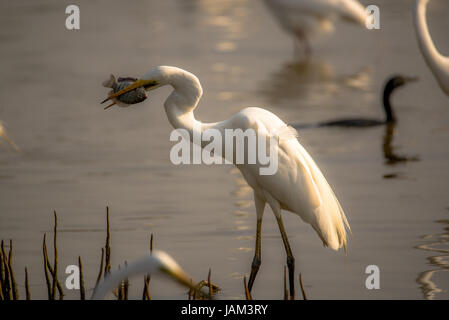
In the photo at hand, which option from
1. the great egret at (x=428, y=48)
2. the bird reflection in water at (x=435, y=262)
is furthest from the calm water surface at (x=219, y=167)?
the great egret at (x=428, y=48)

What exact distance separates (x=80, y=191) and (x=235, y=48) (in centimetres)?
896

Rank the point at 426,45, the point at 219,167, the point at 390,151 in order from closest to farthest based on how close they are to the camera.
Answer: the point at 426,45, the point at 219,167, the point at 390,151

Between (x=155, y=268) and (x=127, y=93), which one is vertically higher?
Answer: (x=127, y=93)

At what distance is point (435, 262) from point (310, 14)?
10607mm

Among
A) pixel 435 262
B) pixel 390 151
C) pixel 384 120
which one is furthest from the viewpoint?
pixel 384 120

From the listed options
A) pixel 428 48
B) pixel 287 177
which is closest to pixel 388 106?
pixel 428 48

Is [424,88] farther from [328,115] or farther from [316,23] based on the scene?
[316,23]

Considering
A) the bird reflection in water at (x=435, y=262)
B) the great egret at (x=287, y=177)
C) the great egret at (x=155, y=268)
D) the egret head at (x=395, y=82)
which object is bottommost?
the bird reflection in water at (x=435, y=262)

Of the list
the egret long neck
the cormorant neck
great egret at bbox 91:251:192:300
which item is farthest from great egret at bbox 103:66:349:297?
the cormorant neck

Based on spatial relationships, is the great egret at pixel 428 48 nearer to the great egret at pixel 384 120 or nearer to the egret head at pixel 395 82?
the great egret at pixel 384 120

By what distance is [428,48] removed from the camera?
29.7ft

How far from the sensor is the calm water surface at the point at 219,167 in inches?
259

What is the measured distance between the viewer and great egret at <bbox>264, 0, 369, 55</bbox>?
1647cm

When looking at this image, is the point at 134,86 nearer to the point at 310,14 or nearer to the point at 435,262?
the point at 435,262
